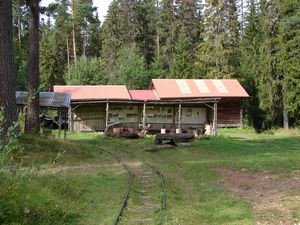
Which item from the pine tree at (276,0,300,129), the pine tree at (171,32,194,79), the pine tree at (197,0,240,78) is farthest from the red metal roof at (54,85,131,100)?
the pine tree at (276,0,300,129)

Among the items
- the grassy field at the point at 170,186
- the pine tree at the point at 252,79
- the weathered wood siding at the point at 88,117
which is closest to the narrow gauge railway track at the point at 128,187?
the grassy field at the point at 170,186

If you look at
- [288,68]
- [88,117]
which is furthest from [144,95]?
[288,68]

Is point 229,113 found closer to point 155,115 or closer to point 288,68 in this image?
point 288,68

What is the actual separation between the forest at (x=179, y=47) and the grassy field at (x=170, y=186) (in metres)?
6.48

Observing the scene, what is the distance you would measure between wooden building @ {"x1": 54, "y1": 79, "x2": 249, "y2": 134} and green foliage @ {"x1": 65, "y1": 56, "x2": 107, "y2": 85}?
10.8 meters

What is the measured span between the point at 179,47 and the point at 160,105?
48.2 feet

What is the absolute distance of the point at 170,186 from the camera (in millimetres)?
12102

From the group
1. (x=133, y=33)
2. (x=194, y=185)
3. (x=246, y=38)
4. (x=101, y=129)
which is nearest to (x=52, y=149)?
(x=194, y=185)

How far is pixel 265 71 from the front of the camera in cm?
3866

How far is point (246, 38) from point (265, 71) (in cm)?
1417

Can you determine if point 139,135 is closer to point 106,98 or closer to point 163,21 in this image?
point 106,98

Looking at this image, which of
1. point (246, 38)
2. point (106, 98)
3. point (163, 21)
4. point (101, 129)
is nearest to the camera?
point (106, 98)

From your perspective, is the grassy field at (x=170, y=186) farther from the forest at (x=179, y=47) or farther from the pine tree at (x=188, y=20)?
the pine tree at (x=188, y=20)

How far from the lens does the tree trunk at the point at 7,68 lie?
12945 millimetres
